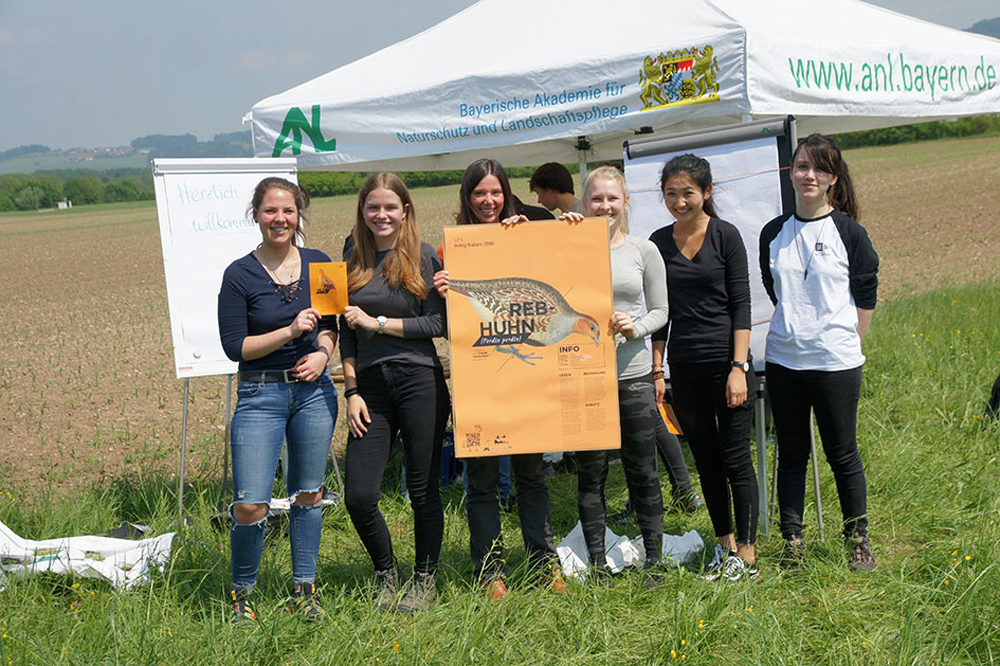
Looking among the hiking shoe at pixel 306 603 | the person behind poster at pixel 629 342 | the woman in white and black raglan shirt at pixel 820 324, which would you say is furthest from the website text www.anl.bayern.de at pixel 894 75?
the hiking shoe at pixel 306 603

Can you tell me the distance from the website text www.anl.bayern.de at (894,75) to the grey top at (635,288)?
65.6 inches

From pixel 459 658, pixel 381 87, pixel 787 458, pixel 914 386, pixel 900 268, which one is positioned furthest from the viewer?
pixel 900 268

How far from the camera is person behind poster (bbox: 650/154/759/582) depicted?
3266 mm

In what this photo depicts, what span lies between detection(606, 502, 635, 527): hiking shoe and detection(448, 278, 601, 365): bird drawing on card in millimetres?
1598

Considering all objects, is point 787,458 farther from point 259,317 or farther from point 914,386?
point 914,386

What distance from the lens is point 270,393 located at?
3127mm

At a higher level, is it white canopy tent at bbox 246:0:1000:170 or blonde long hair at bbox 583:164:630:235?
white canopy tent at bbox 246:0:1000:170

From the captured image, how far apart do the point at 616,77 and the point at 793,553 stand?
8.56ft

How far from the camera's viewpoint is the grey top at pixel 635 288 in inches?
127

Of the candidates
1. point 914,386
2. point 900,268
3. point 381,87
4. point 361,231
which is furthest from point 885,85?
point 900,268

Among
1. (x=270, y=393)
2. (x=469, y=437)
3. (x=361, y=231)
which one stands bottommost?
(x=469, y=437)

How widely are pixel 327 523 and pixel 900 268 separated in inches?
486

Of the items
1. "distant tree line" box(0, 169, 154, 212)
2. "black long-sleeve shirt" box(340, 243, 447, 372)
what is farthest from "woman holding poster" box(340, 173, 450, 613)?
"distant tree line" box(0, 169, 154, 212)

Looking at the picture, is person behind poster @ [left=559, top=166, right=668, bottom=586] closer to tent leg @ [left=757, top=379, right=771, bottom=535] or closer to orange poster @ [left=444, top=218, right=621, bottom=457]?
orange poster @ [left=444, top=218, right=621, bottom=457]
